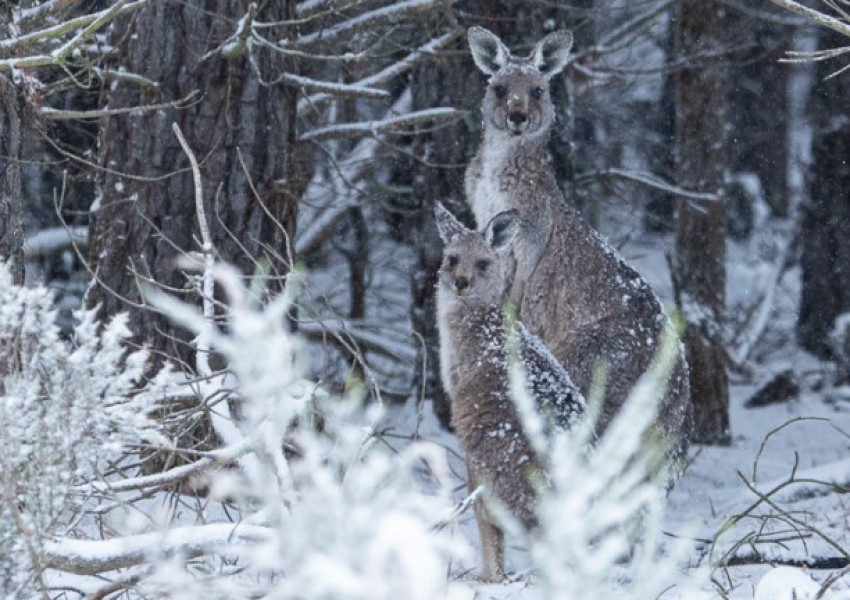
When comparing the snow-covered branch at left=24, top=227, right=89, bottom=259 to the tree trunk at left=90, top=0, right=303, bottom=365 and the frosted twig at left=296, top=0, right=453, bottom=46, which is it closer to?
the tree trunk at left=90, top=0, right=303, bottom=365

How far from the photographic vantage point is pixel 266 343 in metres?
2.33

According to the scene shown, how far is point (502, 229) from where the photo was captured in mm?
7000

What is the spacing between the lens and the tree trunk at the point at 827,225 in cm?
1468

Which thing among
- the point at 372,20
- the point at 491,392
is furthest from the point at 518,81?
the point at 491,392

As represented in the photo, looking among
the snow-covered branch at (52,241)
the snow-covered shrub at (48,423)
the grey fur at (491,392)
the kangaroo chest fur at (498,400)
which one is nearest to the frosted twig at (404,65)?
the grey fur at (491,392)

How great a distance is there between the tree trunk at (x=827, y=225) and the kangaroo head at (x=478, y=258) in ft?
28.4

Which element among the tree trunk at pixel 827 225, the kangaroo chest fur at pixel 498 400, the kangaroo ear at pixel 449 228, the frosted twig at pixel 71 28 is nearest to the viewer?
the frosted twig at pixel 71 28

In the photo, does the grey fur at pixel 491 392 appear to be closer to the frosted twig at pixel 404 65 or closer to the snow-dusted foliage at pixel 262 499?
the snow-dusted foliage at pixel 262 499

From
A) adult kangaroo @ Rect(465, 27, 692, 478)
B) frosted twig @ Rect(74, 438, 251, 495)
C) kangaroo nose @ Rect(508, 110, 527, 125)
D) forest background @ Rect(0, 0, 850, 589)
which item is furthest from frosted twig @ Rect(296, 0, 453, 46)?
Answer: frosted twig @ Rect(74, 438, 251, 495)

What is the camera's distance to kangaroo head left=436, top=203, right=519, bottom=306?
6.65 metres

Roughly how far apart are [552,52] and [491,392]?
2.69 m

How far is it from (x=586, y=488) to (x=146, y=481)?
2.27 m

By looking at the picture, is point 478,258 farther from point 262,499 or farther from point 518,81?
point 262,499

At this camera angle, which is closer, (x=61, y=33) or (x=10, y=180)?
(x=61, y=33)
